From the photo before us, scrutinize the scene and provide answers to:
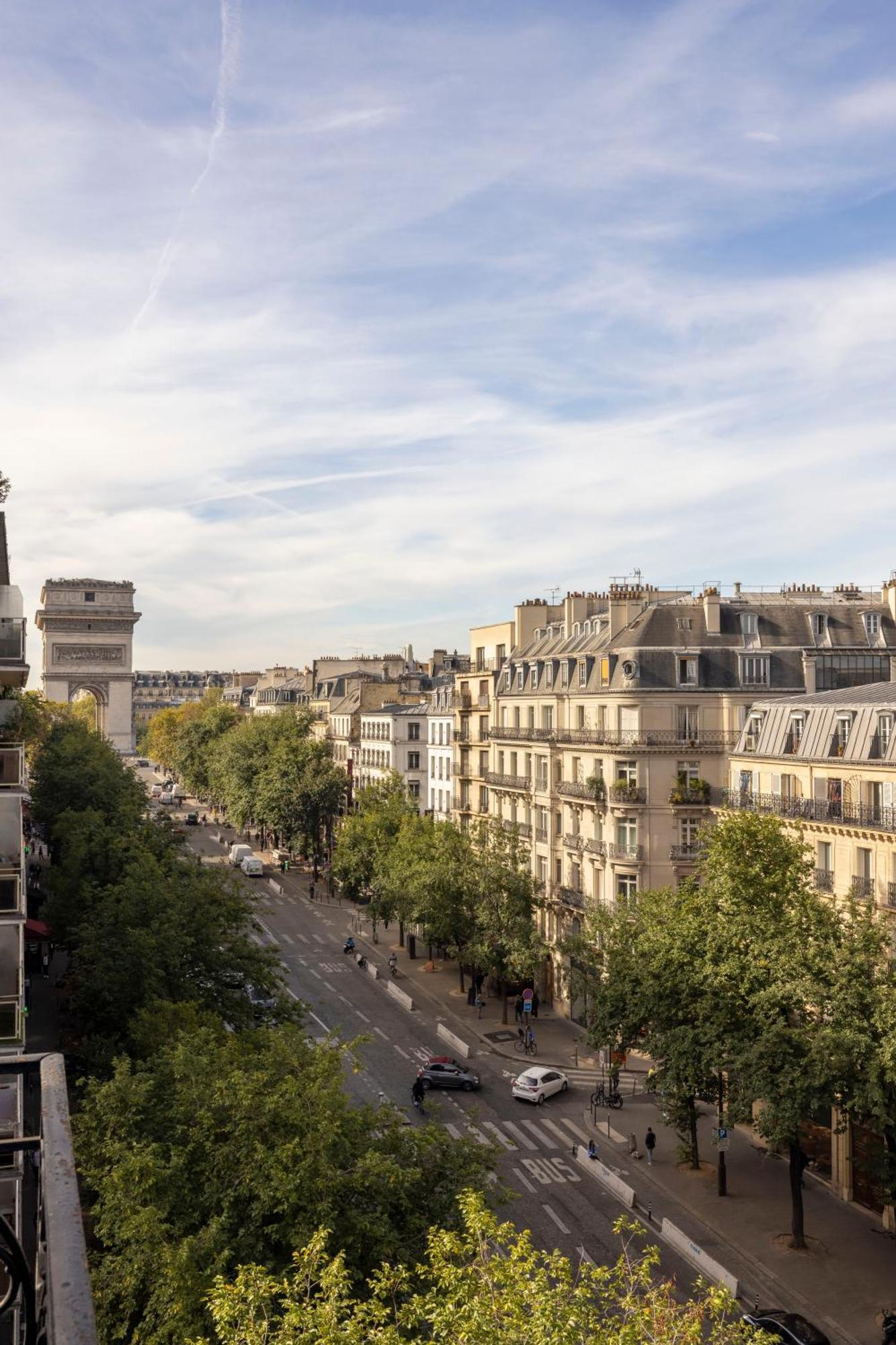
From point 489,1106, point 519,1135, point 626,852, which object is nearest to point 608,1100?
point 489,1106

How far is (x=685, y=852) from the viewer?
4788 centimetres

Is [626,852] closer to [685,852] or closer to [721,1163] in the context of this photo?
[685,852]

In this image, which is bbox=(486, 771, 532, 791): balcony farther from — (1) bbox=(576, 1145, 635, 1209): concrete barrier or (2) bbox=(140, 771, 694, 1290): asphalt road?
(1) bbox=(576, 1145, 635, 1209): concrete barrier

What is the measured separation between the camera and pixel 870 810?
117 ft

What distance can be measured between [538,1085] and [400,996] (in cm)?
1530

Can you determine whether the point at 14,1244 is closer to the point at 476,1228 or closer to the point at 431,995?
the point at 476,1228

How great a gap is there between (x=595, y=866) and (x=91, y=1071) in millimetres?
26233

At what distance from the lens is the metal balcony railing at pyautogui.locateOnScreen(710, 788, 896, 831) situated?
115 ft

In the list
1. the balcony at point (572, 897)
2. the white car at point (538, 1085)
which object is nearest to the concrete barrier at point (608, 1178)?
the white car at point (538, 1085)

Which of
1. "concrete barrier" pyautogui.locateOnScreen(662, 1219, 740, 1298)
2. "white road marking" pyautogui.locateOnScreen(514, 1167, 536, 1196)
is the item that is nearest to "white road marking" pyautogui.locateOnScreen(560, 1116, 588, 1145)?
"white road marking" pyautogui.locateOnScreen(514, 1167, 536, 1196)

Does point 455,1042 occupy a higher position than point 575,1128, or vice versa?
point 455,1042

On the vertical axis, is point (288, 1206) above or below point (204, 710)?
below

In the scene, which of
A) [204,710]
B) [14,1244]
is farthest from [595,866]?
[204,710]

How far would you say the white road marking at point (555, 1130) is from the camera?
38.7m
